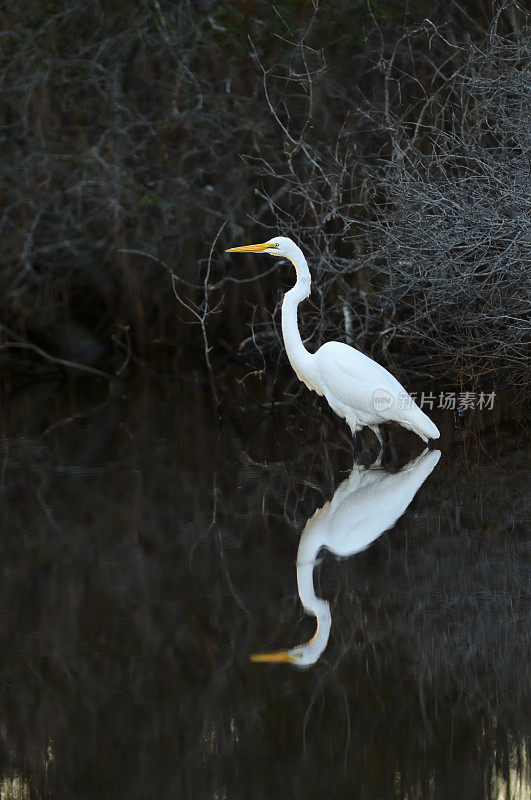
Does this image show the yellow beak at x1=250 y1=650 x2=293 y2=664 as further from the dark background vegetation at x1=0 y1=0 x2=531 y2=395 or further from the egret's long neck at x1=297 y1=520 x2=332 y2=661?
the dark background vegetation at x1=0 y1=0 x2=531 y2=395

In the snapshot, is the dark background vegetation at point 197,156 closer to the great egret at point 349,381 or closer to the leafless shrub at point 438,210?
the leafless shrub at point 438,210

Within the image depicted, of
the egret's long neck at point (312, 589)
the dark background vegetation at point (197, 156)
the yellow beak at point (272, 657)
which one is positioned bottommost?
the dark background vegetation at point (197, 156)

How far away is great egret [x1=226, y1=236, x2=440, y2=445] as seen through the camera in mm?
6578

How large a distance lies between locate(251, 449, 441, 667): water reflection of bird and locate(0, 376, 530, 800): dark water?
2 centimetres

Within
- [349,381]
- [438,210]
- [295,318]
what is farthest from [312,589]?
[438,210]

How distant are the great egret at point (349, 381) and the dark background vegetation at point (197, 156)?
1393 millimetres

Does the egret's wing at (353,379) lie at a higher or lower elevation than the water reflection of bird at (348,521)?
lower

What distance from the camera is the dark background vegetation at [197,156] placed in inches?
361

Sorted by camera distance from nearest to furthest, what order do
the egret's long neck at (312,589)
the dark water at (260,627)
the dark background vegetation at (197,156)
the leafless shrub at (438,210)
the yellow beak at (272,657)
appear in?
the dark water at (260,627)
the yellow beak at (272,657)
the egret's long neck at (312,589)
the leafless shrub at (438,210)
the dark background vegetation at (197,156)

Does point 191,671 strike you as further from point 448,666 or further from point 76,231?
point 76,231

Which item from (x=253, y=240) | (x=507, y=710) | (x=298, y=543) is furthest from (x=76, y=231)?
(x=507, y=710)

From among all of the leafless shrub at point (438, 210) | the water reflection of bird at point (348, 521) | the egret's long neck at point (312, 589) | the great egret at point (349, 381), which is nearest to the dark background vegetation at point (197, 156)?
the leafless shrub at point (438, 210)

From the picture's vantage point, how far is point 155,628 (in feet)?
12.6

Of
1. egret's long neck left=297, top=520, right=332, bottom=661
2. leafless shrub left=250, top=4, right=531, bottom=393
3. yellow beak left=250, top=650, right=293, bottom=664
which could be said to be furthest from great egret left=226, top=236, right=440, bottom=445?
yellow beak left=250, top=650, right=293, bottom=664
